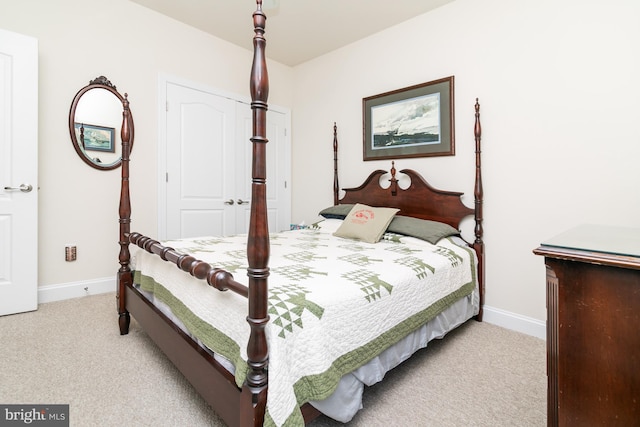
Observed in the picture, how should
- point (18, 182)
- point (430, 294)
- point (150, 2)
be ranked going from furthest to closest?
point (150, 2) < point (18, 182) < point (430, 294)

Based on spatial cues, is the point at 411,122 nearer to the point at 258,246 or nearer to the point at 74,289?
the point at 258,246

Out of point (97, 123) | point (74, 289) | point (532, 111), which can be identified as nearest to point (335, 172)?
point (532, 111)

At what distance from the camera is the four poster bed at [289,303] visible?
94 centimetres

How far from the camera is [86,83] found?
276 centimetres

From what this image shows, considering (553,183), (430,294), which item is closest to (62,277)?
(430,294)

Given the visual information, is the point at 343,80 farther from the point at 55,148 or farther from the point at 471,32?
the point at 55,148

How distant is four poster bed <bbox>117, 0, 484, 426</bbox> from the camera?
3.09 ft

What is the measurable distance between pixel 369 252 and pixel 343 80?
2333 mm

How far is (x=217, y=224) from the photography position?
3.61 m

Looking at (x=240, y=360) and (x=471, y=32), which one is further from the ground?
(x=471, y=32)

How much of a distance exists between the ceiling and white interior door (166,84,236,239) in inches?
27.3

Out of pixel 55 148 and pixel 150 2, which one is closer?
pixel 55 148

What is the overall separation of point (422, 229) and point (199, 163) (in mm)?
2444

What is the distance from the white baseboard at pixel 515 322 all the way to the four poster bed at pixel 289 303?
0.41ft
